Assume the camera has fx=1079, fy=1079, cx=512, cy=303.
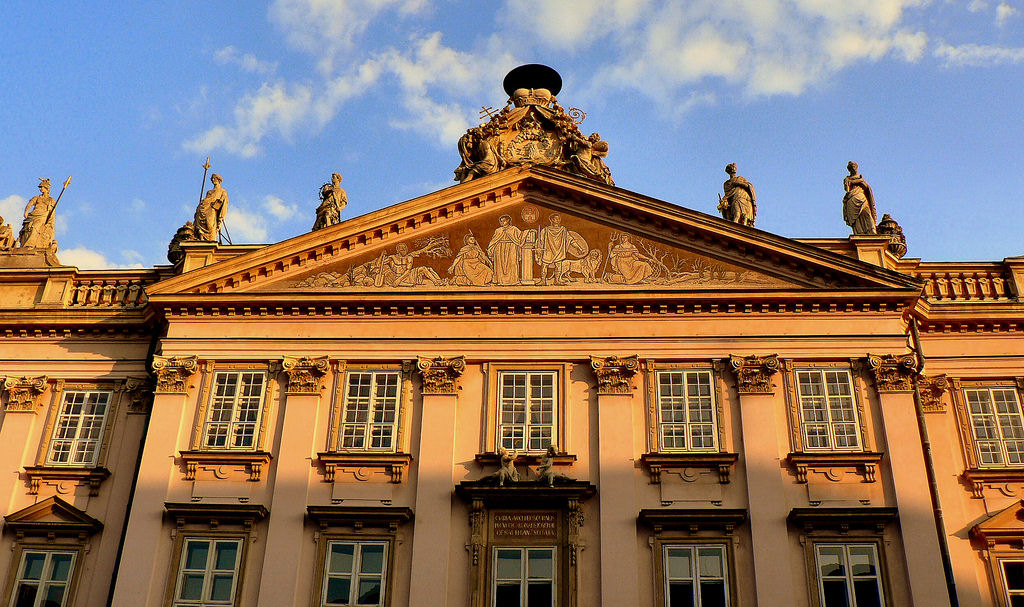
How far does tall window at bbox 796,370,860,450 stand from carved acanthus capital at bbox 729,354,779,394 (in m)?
0.73

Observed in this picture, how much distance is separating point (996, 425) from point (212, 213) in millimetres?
20469

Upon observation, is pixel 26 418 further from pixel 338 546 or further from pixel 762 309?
pixel 762 309

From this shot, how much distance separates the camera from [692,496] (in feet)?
77.8

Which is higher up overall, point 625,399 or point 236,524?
point 625,399

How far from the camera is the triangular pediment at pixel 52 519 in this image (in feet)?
80.6

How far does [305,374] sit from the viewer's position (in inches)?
1008

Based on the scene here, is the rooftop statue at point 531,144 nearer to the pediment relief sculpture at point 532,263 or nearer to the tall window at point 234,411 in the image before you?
the pediment relief sculpture at point 532,263

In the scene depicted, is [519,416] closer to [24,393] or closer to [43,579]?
[43,579]

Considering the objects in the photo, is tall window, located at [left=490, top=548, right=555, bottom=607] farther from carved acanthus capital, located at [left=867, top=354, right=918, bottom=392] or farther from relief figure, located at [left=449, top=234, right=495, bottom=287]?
carved acanthus capital, located at [left=867, top=354, right=918, bottom=392]

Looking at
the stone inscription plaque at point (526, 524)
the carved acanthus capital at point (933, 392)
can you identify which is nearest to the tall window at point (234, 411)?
the stone inscription plaque at point (526, 524)

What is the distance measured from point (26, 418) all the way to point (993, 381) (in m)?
23.3

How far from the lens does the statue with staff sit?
30.0m

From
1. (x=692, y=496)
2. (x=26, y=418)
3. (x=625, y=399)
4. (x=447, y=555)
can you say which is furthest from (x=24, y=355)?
(x=692, y=496)

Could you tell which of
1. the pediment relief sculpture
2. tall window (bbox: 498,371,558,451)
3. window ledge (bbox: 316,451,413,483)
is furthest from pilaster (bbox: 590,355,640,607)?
window ledge (bbox: 316,451,413,483)
